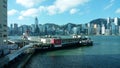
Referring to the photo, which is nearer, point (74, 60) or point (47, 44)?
point (74, 60)

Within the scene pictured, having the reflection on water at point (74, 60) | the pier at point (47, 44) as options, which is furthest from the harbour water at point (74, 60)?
the pier at point (47, 44)

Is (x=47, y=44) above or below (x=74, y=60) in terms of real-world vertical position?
above

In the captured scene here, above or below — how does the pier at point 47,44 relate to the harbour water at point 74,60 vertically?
above

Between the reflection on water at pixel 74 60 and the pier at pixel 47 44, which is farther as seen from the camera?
the pier at pixel 47 44

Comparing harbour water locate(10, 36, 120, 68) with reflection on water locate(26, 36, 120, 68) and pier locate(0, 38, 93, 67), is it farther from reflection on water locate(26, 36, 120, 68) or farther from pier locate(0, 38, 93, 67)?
pier locate(0, 38, 93, 67)

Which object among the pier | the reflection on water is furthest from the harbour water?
the pier

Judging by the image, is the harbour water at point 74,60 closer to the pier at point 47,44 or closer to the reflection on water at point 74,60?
the reflection on water at point 74,60

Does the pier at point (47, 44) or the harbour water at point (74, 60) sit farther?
the pier at point (47, 44)

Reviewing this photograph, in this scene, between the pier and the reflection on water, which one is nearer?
the reflection on water

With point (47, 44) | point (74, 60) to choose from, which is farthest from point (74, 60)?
point (47, 44)

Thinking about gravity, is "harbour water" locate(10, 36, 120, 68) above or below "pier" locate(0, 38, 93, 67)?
below

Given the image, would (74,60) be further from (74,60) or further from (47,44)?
(47,44)
